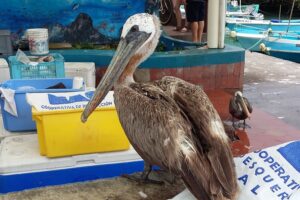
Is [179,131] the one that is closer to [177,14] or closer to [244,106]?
[244,106]

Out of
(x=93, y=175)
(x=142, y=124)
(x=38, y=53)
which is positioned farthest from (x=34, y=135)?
(x=38, y=53)

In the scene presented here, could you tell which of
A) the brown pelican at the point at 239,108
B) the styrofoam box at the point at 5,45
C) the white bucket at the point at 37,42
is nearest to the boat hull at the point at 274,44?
the brown pelican at the point at 239,108

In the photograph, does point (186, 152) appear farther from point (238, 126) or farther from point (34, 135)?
point (238, 126)

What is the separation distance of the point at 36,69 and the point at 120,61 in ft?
6.21

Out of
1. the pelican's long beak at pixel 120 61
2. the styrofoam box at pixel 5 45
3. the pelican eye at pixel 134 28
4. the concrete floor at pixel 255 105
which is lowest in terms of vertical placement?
the concrete floor at pixel 255 105

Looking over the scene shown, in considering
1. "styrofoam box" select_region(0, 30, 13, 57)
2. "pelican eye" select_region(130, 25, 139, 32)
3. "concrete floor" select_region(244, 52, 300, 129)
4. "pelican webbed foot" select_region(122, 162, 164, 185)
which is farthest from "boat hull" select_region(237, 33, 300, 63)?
"pelican webbed foot" select_region(122, 162, 164, 185)

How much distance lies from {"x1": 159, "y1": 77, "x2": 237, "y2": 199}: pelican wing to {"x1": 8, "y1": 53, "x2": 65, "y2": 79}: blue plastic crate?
2212 millimetres

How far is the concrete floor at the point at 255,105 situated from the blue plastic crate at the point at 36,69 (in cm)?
193

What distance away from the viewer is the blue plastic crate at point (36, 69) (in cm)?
423

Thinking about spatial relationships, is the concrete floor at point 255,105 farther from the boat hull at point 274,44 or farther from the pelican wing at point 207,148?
the boat hull at point 274,44

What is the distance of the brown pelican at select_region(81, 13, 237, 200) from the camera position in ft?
6.77

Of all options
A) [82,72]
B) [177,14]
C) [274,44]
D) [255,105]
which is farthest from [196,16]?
[274,44]

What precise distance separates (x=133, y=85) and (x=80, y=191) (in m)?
0.70

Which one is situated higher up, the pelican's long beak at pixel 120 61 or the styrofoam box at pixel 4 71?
the pelican's long beak at pixel 120 61
